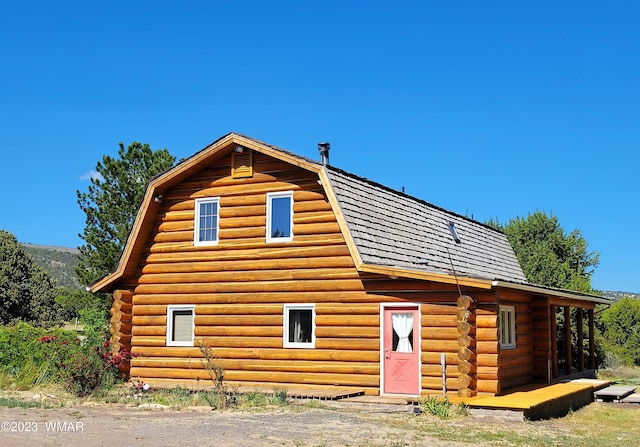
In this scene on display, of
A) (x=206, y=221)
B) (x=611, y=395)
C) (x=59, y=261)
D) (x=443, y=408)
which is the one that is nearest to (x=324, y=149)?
(x=206, y=221)

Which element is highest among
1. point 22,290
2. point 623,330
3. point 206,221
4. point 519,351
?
point 206,221

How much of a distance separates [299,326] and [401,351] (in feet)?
9.39

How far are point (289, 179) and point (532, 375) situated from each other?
9000 mm

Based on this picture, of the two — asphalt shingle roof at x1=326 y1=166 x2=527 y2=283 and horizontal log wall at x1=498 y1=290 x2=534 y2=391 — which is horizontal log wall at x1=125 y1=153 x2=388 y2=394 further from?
horizontal log wall at x1=498 y1=290 x2=534 y2=391

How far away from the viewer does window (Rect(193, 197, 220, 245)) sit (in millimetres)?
20891

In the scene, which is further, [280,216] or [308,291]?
[280,216]

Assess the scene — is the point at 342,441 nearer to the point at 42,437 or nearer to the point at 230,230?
the point at 42,437

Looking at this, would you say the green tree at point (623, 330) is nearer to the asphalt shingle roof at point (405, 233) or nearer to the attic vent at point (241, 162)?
the asphalt shingle roof at point (405, 233)

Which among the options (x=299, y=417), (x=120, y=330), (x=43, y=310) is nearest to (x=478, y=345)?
(x=299, y=417)

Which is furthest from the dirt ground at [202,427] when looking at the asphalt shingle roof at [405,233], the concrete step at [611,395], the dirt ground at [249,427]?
the concrete step at [611,395]

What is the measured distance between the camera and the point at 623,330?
35.4 metres

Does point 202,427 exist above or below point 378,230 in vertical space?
below

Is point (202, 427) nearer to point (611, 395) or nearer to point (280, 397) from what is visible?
point (280, 397)

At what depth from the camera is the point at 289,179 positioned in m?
19.7
